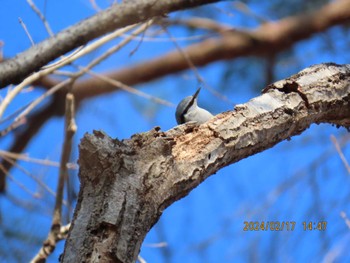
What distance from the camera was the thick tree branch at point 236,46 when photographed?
126 inches

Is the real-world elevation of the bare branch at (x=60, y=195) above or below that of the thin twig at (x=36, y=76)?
below

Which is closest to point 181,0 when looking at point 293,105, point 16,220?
point 293,105

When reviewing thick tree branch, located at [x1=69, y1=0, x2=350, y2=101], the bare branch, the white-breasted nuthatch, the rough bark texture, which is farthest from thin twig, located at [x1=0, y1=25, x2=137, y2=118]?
thick tree branch, located at [x1=69, y1=0, x2=350, y2=101]

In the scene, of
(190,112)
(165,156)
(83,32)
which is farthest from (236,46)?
(165,156)

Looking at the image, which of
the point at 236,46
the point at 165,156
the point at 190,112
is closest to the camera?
the point at 165,156

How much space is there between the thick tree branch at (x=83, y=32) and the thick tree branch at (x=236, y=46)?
5.19 feet

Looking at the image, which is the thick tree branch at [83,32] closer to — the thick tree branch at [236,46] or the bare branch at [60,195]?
the bare branch at [60,195]

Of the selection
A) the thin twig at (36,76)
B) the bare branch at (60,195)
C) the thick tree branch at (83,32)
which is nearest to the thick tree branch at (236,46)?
the thin twig at (36,76)

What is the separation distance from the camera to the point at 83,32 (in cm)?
159

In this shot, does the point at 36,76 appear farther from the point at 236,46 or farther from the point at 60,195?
the point at 236,46

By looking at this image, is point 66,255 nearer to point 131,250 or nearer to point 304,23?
point 131,250

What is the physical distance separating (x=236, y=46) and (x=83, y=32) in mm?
1834

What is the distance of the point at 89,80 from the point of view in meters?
3.38

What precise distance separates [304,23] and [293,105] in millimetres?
1848
